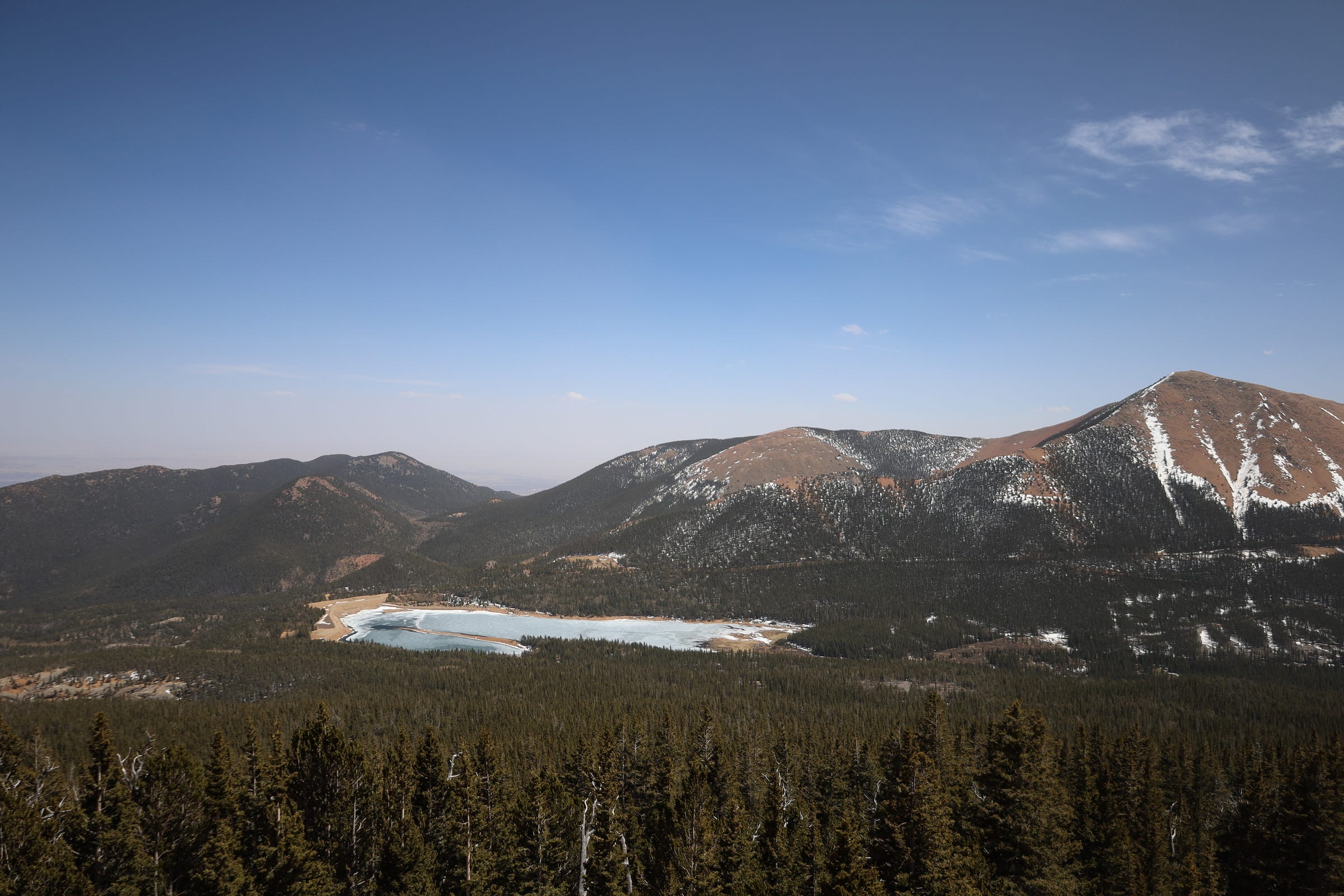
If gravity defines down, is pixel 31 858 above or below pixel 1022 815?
below

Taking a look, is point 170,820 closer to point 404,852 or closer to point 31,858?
point 31,858

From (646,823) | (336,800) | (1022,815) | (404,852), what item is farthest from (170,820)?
(1022,815)

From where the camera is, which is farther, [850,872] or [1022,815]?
[1022,815]

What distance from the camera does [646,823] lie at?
54.6 meters

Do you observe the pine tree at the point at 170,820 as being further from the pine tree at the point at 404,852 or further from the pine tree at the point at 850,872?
the pine tree at the point at 850,872

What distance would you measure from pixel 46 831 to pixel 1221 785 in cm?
10634

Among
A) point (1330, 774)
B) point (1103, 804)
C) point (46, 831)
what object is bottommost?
point (1103, 804)

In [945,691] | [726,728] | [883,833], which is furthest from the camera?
[945,691]

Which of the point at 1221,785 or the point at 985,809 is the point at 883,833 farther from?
the point at 1221,785

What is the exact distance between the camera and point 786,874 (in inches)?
1597

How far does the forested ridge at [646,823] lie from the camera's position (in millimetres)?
33812

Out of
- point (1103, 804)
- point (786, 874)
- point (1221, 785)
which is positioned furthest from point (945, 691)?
point (786, 874)

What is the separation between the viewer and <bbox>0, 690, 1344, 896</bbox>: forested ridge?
33812 mm

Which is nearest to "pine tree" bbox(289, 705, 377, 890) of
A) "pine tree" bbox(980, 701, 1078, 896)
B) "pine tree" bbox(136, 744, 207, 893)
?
"pine tree" bbox(136, 744, 207, 893)
